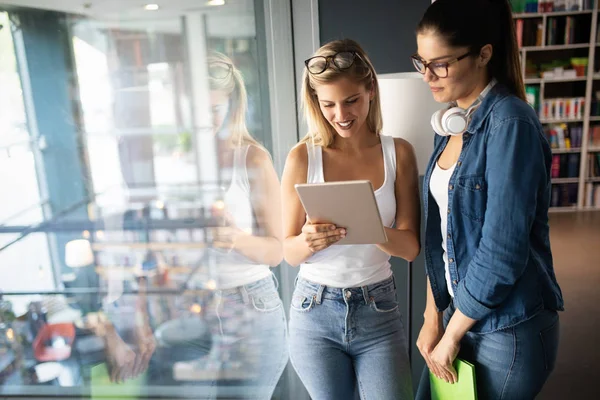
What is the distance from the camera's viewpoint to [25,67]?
1.81 feet

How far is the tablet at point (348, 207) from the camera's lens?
4.21 feet

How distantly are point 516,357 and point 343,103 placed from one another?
798 millimetres

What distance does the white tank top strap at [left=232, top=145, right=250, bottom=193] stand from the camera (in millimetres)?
1451

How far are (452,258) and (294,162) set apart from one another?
1.70ft

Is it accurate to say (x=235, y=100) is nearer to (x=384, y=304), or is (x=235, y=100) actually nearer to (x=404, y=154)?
(x=404, y=154)

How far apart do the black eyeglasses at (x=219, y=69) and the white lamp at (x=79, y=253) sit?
1.99 ft

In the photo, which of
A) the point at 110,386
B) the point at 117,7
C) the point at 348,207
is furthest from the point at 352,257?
the point at 117,7

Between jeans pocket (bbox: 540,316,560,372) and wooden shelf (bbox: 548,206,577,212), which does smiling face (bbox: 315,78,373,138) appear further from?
wooden shelf (bbox: 548,206,577,212)

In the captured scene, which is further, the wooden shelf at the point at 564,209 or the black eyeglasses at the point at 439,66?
the wooden shelf at the point at 564,209

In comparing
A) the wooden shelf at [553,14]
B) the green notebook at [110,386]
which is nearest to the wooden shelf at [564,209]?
the wooden shelf at [553,14]

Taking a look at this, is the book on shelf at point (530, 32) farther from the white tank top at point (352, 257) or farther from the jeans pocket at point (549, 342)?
the jeans pocket at point (549, 342)

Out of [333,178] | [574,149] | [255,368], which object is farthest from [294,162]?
[574,149]

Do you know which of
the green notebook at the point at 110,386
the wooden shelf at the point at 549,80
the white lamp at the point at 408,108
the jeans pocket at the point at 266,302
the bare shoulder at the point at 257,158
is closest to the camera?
the green notebook at the point at 110,386

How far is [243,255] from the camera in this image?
1.56 meters
